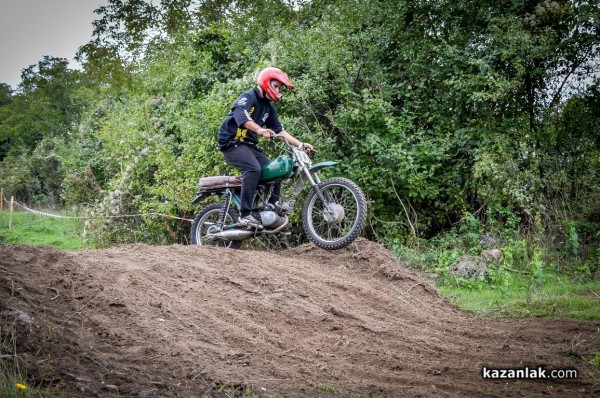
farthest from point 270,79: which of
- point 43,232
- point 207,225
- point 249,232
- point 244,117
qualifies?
point 43,232

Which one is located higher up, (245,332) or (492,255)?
(492,255)

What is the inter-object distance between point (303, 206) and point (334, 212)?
0.55 meters

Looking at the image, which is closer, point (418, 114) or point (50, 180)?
point (418, 114)

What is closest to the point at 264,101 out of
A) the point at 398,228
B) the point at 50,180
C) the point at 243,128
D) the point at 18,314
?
the point at 243,128

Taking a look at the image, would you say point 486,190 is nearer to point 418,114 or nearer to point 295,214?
point 418,114

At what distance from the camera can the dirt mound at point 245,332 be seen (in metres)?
4.60

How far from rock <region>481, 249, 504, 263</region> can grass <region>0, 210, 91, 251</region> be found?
894 centimetres

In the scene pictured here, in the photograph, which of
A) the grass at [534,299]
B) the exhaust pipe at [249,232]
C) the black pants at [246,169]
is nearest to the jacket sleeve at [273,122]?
the black pants at [246,169]

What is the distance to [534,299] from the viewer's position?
801 cm

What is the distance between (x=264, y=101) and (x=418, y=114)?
408cm

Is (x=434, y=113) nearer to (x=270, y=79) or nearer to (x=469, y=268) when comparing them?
(x=469, y=268)

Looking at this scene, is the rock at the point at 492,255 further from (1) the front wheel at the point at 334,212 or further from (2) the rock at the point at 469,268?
(1) the front wheel at the point at 334,212

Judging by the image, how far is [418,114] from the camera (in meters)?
11.9

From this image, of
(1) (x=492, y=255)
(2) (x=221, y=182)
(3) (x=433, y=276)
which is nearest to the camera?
(2) (x=221, y=182)
